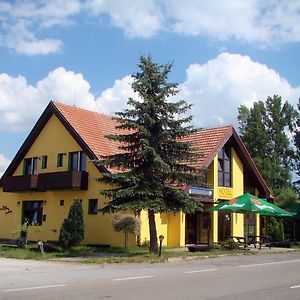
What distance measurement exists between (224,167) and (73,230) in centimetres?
1196

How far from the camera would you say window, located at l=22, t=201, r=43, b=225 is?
108 ft

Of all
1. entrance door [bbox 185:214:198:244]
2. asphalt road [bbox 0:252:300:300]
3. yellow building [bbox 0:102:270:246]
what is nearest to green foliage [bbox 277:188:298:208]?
yellow building [bbox 0:102:270:246]

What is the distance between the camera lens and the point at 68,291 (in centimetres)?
1129

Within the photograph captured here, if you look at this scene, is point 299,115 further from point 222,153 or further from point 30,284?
point 30,284

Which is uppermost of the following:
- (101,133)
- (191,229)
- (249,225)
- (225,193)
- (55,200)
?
(101,133)

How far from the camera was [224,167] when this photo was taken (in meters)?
33.4

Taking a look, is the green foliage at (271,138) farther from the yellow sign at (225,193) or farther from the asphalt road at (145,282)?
the asphalt road at (145,282)

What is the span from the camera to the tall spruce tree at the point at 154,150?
73.5 feet

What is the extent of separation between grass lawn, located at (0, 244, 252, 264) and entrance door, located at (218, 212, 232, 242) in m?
5.82

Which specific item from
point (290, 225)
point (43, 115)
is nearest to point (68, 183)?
point (43, 115)

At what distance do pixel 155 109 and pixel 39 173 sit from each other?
12.7m

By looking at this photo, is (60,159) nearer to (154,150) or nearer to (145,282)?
(154,150)

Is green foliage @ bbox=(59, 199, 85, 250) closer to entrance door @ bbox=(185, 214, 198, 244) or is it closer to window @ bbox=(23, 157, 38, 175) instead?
entrance door @ bbox=(185, 214, 198, 244)

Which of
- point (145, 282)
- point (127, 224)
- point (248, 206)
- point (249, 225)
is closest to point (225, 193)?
point (249, 225)
